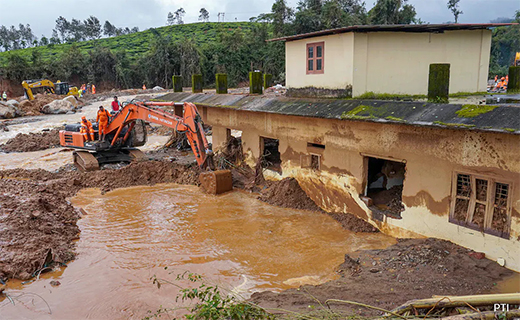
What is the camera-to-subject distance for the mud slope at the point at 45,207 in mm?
8156

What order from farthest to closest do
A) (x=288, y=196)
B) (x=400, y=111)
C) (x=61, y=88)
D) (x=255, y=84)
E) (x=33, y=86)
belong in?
(x=61, y=88)
(x=33, y=86)
(x=255, y=84)
(x=288, y=196)
(x=400, y=111)

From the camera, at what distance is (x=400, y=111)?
28.6 feet

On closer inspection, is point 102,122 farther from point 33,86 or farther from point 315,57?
point 33,86

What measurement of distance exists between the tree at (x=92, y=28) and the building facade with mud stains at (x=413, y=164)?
100 meters

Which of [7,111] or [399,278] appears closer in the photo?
[399,278]

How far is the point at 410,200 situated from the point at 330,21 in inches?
1256

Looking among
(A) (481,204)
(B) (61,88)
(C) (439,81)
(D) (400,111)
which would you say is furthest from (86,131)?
(B) (61,88)

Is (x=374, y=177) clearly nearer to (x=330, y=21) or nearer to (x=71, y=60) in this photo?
(x=330, y=21)

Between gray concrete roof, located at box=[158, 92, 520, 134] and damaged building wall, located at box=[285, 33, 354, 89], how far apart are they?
797 mm

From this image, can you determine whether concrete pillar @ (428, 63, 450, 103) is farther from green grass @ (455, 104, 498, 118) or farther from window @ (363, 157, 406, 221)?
window @ (363, 157, 406, 221)

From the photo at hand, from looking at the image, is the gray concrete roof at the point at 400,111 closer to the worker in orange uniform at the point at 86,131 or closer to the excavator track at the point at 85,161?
the excavator track at the point at 85,161

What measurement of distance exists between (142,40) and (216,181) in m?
72.4

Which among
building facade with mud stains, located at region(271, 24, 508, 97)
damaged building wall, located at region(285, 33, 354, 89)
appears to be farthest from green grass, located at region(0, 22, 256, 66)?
building facade with mud stains, located at region(271, 24, 508, 97)

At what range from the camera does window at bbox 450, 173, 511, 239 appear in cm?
722
